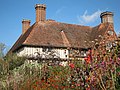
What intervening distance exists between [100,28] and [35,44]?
9945 millimetres

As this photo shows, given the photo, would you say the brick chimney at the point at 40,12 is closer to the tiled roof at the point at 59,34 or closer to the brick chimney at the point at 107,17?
the tiled roof at the point at 59,34

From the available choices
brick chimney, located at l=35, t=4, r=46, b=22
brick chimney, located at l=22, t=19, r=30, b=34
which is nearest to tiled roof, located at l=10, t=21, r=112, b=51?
brick chimney, located at l=35, t=4, r=46, b=22

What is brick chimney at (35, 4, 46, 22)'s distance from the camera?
31.9 meters

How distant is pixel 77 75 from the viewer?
815 centimetres

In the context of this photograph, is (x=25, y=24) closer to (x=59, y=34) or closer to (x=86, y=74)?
(x=59, y=34)

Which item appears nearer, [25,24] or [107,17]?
[107,17]

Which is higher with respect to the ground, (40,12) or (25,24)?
(40,12)

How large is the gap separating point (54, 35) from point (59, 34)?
0.87m

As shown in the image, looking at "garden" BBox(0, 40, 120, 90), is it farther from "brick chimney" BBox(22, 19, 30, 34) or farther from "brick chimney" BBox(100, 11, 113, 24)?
"brick chimney" BBox(22, 19, 30, 34)

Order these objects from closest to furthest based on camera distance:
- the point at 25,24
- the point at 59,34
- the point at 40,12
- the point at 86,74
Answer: the point at 86,74 → the point at 59,34 → the point at 40,12 → the point at 25,24

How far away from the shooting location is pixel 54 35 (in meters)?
30.0

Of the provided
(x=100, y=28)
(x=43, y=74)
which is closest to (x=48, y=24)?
(x=100, y=28)

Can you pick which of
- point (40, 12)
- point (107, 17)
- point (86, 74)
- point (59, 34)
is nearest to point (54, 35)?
point (59, 34)

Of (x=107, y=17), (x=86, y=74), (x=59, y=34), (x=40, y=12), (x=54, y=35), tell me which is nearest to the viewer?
(x=86, y=74)
